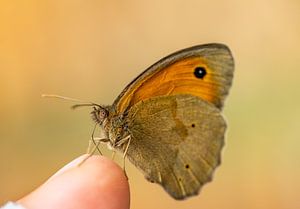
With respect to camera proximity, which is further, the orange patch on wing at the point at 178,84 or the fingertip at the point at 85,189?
the orange patch on wing at the point at 178,84

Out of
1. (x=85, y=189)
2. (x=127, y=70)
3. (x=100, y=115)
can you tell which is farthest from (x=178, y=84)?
(x=127, y=70)

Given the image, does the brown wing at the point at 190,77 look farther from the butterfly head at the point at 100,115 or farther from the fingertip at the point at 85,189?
the fingertip at the point at 85,189

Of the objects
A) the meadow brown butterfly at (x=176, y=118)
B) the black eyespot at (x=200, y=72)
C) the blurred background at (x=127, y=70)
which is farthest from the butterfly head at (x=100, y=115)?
the blurred background at (x=127, y=70)

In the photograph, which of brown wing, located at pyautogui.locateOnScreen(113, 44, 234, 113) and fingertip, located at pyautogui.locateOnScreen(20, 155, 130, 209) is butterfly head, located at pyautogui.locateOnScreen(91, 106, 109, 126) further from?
fingertip, located at pyautogui.locateOnScreen(20, 155, 130, 209)

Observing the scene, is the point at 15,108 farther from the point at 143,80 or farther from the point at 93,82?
the point at 143,80

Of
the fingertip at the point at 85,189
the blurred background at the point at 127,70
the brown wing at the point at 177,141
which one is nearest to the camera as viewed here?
the fingertip at the point at 85,189

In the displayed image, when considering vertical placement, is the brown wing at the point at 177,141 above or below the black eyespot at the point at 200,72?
below

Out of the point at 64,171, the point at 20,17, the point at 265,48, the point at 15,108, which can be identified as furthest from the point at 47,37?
the point at 64,171

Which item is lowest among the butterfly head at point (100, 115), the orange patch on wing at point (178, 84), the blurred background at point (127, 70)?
the blurred background at point (127, 70)

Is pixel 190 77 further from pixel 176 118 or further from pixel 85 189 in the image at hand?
pixel 85 189
